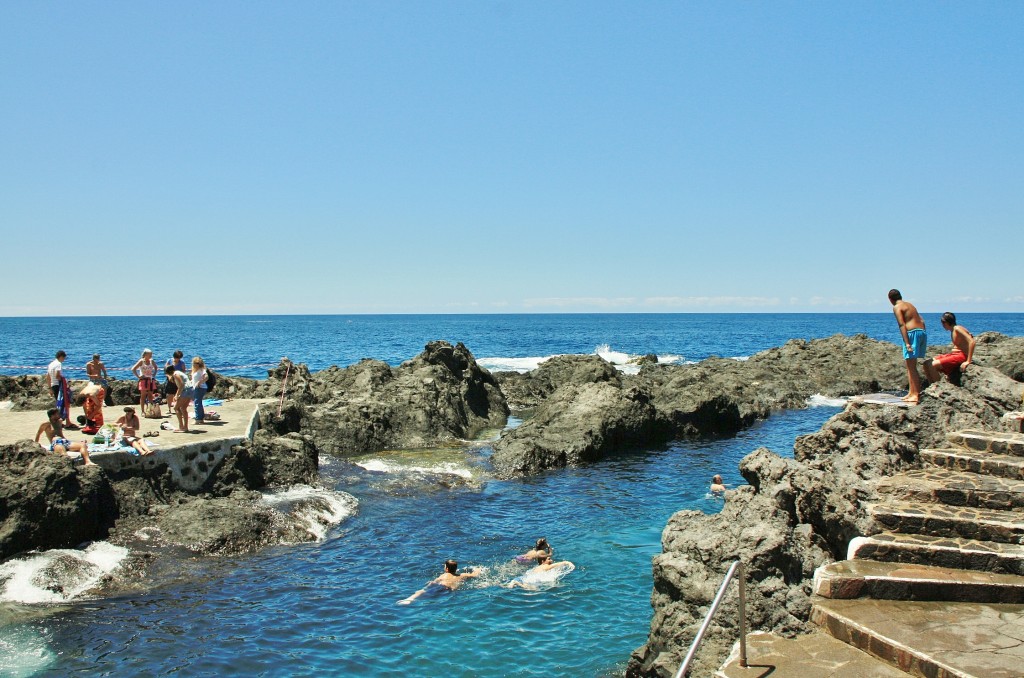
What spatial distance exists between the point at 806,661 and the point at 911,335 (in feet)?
29.3

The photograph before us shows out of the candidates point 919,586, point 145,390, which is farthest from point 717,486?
point 145,390

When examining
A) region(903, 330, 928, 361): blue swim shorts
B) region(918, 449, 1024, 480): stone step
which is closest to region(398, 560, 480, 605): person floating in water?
region(918, 449, 1024, 480): stone step

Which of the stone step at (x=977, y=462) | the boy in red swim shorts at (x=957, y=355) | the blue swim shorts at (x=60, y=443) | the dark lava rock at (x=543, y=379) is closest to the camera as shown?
the stone step at (x=977, y=462)

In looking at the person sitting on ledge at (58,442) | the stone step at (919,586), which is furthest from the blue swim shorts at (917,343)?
the person sitting on ledge at (58,442)

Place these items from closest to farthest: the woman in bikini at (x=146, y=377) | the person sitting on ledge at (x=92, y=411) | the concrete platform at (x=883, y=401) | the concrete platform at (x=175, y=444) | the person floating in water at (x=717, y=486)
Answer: the concrete platform at (x=883, y=401) → the concrete platform at (x=175, y=444) → the person sitting on ledge at (x=92, y=411) → the person floating in water at (x=717, y=486) → the woman in bikini at (x=146, y=377)

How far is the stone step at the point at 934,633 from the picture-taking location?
5.95m

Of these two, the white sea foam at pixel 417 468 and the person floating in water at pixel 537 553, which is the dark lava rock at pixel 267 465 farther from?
the person floating in water at pixel 537 553

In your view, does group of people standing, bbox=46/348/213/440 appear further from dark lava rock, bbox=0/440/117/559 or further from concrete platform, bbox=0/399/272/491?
dark lava rock, bbox=0/440/117/559

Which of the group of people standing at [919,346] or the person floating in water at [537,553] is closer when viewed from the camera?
the group of people standing at [919,346]

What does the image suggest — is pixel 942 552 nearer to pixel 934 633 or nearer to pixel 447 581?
pixel 934 633

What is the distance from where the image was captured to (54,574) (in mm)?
12148

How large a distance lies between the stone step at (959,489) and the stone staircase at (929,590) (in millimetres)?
13

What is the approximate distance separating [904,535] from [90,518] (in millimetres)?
14120

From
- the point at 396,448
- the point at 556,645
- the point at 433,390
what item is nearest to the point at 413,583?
the point at 556,645
